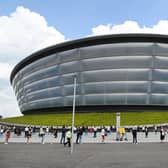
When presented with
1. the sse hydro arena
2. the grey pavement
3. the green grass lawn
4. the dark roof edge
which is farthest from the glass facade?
the grey pavement

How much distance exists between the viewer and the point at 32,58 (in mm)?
93375

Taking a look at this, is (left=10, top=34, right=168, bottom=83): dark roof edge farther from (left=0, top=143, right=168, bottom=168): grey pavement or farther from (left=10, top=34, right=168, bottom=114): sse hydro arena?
(left=0, top=143, right=168, bottom=168): grey pavement

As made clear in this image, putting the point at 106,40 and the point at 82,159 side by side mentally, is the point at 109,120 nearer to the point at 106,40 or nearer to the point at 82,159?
the point at 106,40

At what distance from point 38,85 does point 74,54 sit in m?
16.6

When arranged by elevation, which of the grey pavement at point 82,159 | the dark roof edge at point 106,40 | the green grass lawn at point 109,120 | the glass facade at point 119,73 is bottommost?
the grey pavement at point 82,159

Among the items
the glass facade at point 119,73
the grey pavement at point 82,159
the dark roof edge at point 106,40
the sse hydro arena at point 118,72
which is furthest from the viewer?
the glass facade at point 119,73

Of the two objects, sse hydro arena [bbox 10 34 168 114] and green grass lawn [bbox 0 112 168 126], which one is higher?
sse hydro arena [bbox 10 34 168 114]

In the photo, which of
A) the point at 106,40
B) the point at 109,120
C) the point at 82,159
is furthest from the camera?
the point at 106,40

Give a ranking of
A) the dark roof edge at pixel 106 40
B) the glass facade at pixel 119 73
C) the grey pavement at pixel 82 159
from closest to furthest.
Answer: the grey pavement at pixel 82 159, the dark roof edge at pixel 106 40, the glass facade at pixel 119 73

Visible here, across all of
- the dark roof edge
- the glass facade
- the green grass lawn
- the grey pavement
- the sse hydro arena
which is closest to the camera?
the grey pavement

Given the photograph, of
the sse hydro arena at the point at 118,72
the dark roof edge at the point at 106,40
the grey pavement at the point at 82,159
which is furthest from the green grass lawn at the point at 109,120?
the grey pavement at the point at 82,159

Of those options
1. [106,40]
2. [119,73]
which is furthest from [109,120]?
[106,40]

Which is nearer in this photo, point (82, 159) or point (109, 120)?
point (82, 159)

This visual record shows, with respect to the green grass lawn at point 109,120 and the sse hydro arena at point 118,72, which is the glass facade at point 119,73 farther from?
the green grass lawn at point 109,120
